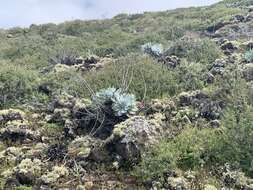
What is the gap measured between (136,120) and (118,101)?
4.38 ft

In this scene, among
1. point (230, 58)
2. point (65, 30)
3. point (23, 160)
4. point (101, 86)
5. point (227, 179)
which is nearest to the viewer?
point (227, 179)

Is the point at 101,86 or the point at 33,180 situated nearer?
the point at 33,180

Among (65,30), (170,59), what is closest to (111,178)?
(170,59)

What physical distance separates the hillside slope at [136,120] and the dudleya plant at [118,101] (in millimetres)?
28

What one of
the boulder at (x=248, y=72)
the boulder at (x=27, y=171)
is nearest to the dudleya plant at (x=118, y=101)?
the boulder at (x=27, y=171)

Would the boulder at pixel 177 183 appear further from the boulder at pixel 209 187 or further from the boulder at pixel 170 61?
the boulder at pixel 170 61

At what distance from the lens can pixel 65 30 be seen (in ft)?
125

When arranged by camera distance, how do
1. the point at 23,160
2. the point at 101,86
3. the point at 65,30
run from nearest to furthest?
the point at 23,160
the point at 101,86
the point at 65,30

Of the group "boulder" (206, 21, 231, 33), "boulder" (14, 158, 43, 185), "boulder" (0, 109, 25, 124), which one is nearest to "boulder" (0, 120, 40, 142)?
"boulder" (0, 109, 25, 124)

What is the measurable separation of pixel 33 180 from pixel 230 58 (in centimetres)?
1008

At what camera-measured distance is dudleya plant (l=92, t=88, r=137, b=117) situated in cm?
1641

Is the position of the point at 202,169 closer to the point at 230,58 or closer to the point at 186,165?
the point at 186,165

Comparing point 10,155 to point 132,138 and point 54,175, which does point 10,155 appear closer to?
point 54,175

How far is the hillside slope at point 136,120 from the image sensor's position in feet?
46.3
